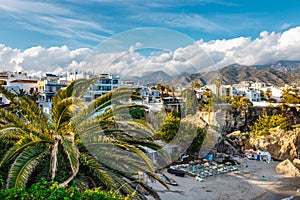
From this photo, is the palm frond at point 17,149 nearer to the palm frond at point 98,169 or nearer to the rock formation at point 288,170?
the palm frond at point 98,169

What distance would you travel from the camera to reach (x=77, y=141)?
16.9ft

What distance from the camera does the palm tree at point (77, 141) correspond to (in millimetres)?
4508

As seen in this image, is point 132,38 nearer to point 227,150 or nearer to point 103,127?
point 103,127

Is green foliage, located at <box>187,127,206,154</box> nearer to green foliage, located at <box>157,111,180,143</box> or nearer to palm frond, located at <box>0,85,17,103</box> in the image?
green foliage, located at <box>157,111,180,143</box>

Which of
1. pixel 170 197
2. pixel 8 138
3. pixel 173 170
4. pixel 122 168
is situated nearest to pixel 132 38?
pixel 122 168

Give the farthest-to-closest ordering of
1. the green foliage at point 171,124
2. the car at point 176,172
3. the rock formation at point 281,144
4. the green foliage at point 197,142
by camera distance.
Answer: the rock formation at point 281,144, the green foliage at point 197,142, the car at point 176,172, the green foliage at point 171,124

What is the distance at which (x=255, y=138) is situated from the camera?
28656mm

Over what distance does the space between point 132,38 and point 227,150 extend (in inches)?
930

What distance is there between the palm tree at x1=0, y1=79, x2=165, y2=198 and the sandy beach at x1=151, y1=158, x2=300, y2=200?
786cm

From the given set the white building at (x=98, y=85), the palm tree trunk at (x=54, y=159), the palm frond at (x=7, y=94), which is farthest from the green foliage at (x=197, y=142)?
the palm tree trunk at (x=54, y=159)

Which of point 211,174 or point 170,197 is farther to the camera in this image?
point 211,174

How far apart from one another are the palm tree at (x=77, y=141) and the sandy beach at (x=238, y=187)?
786cm

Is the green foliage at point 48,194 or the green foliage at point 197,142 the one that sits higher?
the green foliage at point 48,194

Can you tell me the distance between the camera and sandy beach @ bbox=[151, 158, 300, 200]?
14453mm
